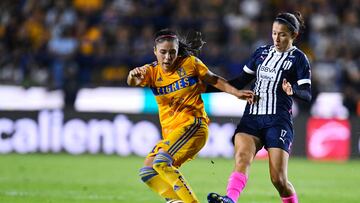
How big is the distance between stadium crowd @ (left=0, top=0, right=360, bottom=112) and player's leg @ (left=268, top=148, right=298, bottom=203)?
1013 cm

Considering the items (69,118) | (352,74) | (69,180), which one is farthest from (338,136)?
(69,180)

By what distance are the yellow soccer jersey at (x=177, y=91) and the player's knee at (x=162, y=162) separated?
13.0 inches

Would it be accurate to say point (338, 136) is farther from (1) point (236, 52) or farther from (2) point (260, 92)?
(2) point (260, 92)

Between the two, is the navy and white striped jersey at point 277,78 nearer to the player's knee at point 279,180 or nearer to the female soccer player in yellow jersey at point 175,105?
the female soccer player in yellow jersey at point 175,105

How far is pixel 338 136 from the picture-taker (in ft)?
55.3

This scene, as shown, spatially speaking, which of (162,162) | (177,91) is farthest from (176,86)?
(162,162)

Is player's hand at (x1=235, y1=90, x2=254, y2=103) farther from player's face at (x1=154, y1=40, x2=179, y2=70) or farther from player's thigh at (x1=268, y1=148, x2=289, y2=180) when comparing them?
player's face at (x1=154, y1=40, x2=179, y2=70)

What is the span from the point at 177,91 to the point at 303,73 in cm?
118

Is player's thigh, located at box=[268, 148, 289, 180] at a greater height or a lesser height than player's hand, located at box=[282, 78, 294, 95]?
lesser

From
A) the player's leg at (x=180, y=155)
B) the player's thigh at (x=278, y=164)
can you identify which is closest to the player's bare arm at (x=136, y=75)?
the player's leg at (x=180, y=155)

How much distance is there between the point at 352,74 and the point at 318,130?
6.14 ft

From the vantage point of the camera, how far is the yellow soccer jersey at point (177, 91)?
784 cm

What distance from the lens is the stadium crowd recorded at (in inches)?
721

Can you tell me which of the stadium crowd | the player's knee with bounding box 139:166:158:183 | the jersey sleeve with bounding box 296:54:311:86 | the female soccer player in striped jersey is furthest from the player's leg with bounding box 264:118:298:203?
the stadium crowd
